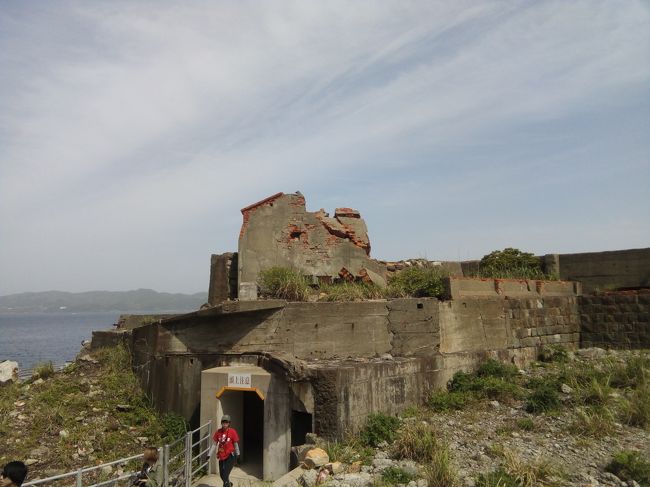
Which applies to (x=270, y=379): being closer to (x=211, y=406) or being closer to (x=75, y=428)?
(x=211, y=406)

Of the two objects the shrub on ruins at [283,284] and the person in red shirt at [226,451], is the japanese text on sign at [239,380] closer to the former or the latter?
the person in red shirt at [226,451]

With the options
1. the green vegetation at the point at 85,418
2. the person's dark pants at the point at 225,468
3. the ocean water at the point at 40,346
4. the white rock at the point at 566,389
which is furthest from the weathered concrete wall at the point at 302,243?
the ocean water at the point at 40,346

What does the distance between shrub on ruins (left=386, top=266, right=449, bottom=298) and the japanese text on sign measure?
4186 millimetres

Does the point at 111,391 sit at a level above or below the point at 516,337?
below

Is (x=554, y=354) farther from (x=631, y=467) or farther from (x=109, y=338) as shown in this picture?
(x=109, y=338)

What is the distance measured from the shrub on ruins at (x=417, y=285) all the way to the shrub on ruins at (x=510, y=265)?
418 cm

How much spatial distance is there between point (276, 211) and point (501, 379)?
676 centimetres

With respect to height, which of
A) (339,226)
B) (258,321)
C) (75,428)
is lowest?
(75,428)

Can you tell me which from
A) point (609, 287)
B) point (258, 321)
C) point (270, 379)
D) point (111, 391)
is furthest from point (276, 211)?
point (609, 287)

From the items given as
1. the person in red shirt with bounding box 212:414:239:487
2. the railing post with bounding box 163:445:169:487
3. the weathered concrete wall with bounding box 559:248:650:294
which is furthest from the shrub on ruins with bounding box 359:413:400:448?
the weathered concrete wall with bounding box 559:248:650:294

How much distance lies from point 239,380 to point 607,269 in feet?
43.5

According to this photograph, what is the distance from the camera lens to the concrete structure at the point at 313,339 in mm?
10102

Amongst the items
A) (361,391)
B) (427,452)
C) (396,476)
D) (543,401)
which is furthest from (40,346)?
(396,476)

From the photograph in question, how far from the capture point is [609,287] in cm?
1752
